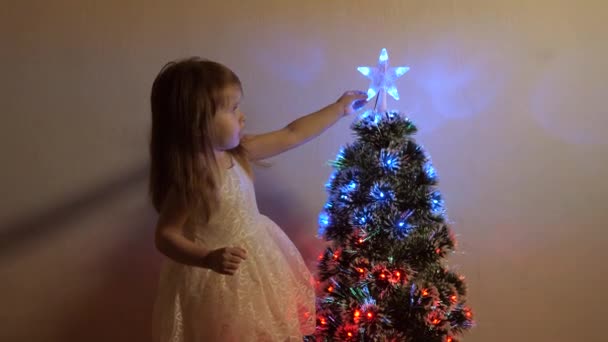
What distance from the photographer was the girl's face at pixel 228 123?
0.91 m

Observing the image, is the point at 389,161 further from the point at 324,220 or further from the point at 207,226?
the point at 207,226

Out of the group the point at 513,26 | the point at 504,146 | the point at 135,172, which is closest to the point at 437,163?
the point at 504,146

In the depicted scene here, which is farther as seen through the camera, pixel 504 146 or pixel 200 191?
pixel 504 146

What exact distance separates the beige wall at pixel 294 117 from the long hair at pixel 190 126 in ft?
0.91

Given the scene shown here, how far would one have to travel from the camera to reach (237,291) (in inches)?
36.0

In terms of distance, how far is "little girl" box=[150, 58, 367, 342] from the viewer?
0.90m

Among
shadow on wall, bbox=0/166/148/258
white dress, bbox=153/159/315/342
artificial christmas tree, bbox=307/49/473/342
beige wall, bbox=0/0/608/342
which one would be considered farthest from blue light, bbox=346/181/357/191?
shadow on wall, bbox=0/166/148/258

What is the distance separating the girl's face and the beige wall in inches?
10.7

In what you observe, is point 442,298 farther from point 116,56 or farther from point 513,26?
point 116,56

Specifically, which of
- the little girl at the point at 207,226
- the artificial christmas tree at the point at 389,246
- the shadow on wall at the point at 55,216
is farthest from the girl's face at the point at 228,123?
the shadow on wall at the point at 55,216

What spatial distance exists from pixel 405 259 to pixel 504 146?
0.48 meters

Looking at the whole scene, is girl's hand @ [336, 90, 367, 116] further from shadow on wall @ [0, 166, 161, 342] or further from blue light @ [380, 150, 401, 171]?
shadow on wall @ [0, 166, 161, 342]

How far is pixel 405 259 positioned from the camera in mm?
904

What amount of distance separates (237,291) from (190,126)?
0.29m
